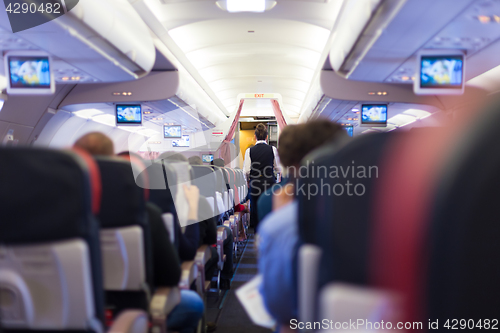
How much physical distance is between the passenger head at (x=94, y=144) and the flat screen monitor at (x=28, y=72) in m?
4.73

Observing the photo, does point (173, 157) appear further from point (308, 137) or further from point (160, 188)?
point (308, 137)

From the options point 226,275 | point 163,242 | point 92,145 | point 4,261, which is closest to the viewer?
point 4,261

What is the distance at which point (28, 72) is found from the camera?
5.91 metres

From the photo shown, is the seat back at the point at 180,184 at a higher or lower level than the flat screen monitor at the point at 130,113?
lower

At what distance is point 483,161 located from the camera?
34.7 inches

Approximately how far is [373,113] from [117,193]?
9.71 m

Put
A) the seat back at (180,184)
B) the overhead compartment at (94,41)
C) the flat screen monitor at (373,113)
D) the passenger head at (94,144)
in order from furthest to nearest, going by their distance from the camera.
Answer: the flat screen monitor at (373,113), the overhead compartment at (94,41), the seat back at (180,184), the passenger head at (94,144)

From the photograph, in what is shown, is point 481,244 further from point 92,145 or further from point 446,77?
point 446,77

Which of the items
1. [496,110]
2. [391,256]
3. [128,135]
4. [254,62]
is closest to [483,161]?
[496,110]

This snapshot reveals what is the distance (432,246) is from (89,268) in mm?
1203

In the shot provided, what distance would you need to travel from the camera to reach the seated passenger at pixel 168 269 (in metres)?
2.04

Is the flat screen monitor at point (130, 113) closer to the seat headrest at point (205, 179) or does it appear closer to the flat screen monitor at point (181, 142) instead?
the seat headrest at point (205, 179)

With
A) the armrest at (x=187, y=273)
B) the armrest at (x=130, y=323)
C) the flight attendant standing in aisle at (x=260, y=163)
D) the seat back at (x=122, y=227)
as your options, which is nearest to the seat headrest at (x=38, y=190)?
the seat back at (x=122, y=227)

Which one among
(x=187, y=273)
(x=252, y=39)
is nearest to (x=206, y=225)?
(x=187, y=273)
